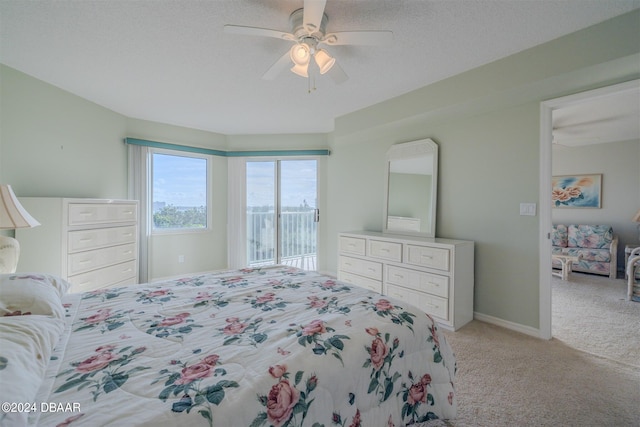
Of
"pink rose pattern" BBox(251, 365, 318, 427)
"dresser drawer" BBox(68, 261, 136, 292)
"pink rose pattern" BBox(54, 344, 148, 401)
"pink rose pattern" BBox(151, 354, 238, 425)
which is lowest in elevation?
"dresser drawer" BBox(68, 261, 136, 292)

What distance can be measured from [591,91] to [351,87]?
2.01 meters

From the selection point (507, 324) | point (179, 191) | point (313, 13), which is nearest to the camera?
point (313, 13)

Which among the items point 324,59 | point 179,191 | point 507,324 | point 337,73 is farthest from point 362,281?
point 179,191

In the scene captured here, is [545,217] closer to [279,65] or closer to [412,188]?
[412,188]

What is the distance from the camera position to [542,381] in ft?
5.84

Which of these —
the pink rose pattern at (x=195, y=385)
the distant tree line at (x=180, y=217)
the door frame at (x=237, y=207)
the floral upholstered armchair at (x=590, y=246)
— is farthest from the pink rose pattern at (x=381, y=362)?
the floral upholstered armchair at (x=590, y=246)

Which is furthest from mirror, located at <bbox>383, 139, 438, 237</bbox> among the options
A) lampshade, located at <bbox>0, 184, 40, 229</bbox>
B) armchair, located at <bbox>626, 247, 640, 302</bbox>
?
lampshade, located at <bbox>0, 184, 40, 229</bbox>

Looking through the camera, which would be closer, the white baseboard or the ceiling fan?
the ceiling fan

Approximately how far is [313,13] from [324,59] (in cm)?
42

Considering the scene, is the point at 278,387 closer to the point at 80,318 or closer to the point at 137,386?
the point at 137,386

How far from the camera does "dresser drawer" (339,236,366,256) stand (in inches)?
132

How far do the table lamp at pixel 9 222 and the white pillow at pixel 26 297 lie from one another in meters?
0.71

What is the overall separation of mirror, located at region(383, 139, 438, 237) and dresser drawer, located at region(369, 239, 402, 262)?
0.45 meters

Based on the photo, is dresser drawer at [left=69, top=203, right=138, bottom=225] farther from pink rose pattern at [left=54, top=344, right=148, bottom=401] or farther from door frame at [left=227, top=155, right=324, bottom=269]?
pink rose pattern at [left=54, top=344, right=148, bottom=401]
